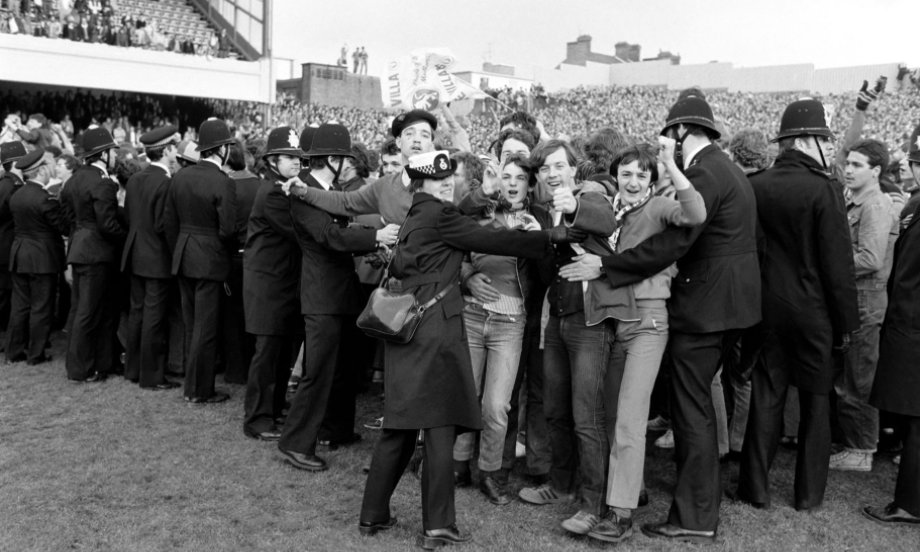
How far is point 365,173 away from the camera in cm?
692

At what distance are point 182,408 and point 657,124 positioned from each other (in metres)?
32.5

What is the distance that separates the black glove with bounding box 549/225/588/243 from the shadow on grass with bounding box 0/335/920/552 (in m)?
1.60

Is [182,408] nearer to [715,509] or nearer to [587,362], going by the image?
[587,362]

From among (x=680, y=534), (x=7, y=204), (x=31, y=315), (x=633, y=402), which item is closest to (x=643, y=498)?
(x=680, y=534)

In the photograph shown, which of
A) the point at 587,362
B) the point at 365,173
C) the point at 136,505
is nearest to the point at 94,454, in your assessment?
the point at 136,505

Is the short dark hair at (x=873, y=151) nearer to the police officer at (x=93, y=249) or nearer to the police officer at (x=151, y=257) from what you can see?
the police officer at (x=151, y=257)

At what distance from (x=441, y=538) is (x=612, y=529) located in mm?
903

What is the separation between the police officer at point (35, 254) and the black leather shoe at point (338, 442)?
3999 millimetres

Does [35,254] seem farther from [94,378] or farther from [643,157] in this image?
[643,157]

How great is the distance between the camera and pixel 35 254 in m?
8.27

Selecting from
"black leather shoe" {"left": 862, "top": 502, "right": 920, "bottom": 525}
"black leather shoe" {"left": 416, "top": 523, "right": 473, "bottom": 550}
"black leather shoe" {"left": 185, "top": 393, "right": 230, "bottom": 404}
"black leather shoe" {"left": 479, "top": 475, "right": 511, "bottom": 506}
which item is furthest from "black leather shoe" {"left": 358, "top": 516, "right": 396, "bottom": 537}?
"black leather shoe" {"left": 185, "top": 393, "right": 230, "bottom": 404}

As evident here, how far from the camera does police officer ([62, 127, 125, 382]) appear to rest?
7.63m

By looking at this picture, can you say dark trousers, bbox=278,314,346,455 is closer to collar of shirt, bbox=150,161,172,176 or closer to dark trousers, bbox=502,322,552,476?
dark trousers, bbox=502,322,552,476

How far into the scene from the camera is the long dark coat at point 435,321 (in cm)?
423
